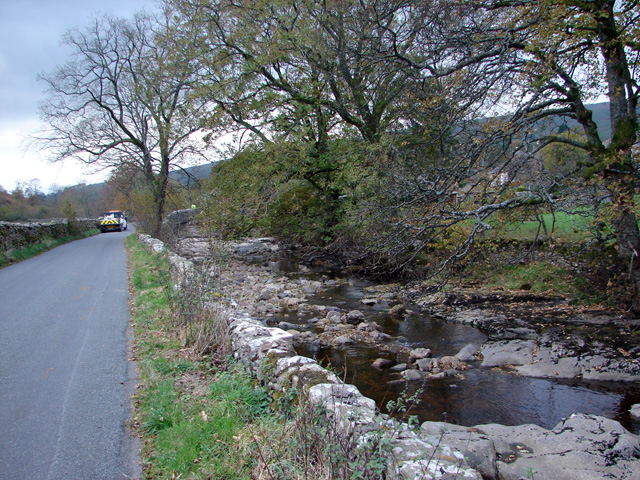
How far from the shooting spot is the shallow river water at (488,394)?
16.9ft

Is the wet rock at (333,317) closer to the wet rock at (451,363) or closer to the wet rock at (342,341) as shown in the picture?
the wet rock at (342,341)

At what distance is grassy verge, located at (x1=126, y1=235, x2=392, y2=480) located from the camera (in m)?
2.74

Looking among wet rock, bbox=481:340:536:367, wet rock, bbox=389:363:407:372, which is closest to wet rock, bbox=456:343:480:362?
wet rock, bbox=481:340:536:367

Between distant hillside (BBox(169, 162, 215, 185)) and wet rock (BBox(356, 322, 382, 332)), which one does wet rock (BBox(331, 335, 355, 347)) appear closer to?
wet rock (BBox(356, 322, 382, 332))

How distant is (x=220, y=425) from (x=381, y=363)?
12.8 ft

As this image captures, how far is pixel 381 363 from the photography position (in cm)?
693

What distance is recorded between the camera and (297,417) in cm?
313

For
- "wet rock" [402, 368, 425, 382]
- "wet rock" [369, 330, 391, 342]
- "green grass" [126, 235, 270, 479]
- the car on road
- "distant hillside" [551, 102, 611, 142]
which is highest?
"distant hillside" [551, 102, 611, 142]

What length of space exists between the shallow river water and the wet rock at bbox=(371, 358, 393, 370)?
11cm

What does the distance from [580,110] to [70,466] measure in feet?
32.4

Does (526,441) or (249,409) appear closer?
(249,409)

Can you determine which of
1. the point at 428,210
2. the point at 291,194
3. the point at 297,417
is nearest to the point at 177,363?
the point at 297,417

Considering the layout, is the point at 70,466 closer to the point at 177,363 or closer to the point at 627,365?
the point at 177,363

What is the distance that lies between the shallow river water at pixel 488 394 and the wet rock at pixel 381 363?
4.5 inches
